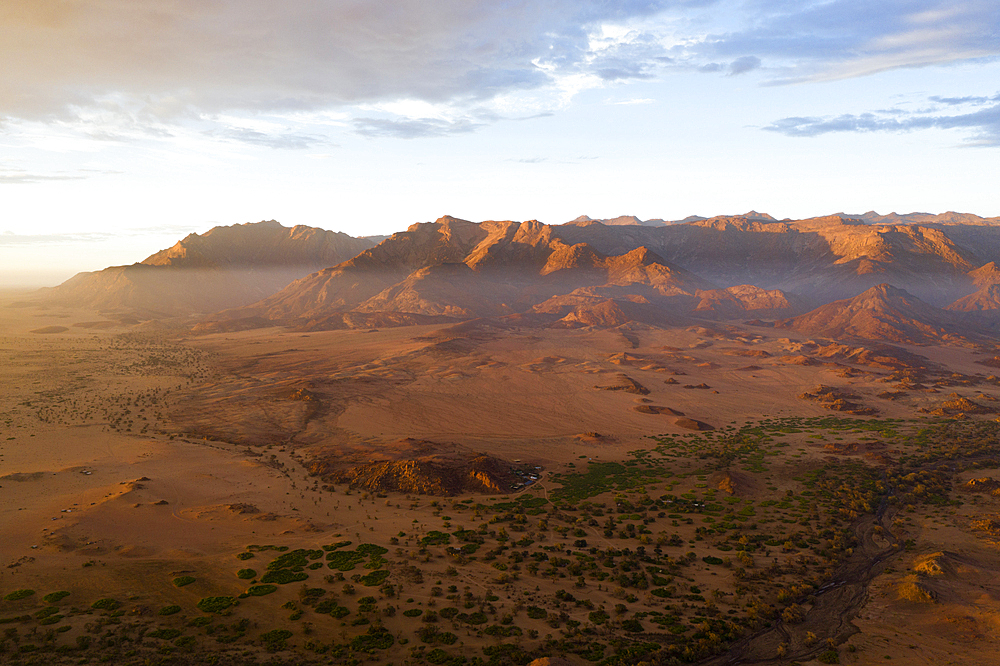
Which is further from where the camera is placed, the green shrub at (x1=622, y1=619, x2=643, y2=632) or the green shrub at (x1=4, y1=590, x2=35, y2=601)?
the green shrub at (x1=4, y1=590, x2=35, y2=601)

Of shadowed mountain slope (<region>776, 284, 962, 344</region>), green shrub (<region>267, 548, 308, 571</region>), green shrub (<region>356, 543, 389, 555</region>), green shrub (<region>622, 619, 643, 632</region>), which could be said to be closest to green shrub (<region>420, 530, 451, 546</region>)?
green shrub (<region>356, 543, 389, 555</region>)

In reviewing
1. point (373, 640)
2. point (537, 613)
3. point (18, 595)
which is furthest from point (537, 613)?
point (18, 595)

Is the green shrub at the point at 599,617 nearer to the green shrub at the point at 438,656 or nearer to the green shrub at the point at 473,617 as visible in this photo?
the green shrub at the point at 473,617

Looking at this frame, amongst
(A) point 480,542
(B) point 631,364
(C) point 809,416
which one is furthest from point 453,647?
(B) point 631,364

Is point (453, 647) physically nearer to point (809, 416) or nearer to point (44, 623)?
point (44, 623)

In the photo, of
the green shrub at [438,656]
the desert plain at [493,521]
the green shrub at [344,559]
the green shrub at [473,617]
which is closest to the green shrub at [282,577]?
the desert plain at [493,521]

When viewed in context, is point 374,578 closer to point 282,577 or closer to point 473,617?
point 282,577

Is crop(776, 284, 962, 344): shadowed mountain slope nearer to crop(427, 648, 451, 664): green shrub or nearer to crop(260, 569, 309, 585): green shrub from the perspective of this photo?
crop(427, 648, 451, 664): green shrub
